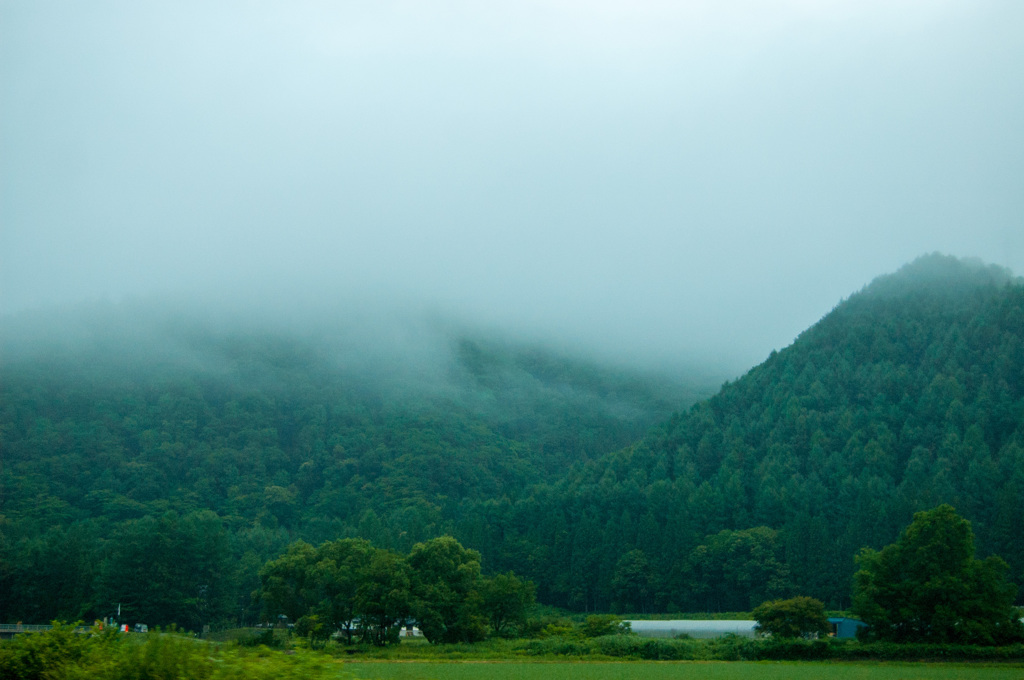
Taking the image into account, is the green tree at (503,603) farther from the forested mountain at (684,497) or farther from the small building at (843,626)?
the forested mountain at (684,497)

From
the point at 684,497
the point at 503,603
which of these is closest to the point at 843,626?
the point at 503,603

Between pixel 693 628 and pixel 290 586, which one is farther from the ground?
pixel 290 586

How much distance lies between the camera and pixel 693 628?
84.7 meters

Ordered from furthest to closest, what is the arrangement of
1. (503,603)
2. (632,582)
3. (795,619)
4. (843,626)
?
1. (632,582)
2. (503,603)
3. (843,626)
4. (795,619)

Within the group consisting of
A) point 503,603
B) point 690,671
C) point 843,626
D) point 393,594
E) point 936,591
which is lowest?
point 690,671

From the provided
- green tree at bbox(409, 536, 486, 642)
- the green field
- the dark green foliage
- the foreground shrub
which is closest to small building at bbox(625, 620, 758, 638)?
the dark green foliage

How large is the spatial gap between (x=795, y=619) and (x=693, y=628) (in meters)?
19.7

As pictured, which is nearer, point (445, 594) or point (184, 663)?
point (184, 663)

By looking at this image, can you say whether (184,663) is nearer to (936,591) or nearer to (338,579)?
(936,591)

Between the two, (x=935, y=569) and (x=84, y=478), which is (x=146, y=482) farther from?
(x=935, y=569)

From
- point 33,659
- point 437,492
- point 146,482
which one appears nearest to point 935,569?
point 33,659

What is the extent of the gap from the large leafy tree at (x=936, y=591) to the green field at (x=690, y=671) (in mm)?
9028

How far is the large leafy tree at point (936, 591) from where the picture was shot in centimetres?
6294

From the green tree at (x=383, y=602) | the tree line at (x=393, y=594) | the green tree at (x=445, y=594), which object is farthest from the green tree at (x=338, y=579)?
the green tree at (x=445, y=594)
